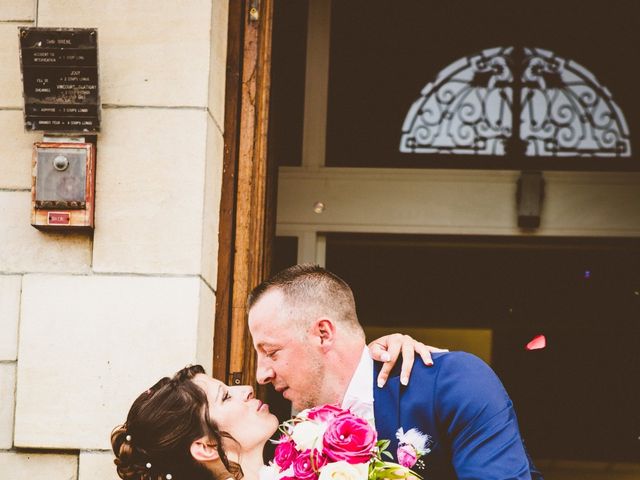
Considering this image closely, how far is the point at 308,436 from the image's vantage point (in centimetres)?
288

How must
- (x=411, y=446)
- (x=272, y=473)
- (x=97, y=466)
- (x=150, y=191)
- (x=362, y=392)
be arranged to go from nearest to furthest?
(x=272, y=473) → (x=411, y=446) → (x=362, y=392) → (x=97, y=466) → (x=150, y=191)

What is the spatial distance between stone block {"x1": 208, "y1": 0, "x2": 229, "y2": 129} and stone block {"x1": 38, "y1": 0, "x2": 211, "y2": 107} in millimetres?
57

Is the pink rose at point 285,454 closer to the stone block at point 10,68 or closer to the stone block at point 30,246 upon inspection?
the stone block at point 30,246

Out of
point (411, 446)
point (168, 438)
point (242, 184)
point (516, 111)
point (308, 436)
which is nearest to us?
point (308, 436)

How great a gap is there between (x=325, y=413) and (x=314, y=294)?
0.68m

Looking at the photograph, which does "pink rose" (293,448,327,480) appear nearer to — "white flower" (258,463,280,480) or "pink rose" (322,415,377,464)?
"pink rose" (322,415,377,464)

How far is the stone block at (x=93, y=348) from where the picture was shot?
13.5ft

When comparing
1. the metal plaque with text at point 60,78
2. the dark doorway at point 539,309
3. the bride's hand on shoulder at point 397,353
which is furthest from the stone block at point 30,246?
the dark doorway at point 539,309

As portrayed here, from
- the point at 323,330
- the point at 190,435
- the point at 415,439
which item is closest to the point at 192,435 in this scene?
the point at 190,435

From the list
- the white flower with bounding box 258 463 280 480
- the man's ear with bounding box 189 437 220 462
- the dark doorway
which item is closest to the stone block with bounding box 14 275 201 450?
the man's ear with bounding box 189 437 220 462

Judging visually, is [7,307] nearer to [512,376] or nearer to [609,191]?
[609,191]

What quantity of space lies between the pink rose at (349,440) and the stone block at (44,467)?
63.9 inches

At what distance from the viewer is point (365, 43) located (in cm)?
679

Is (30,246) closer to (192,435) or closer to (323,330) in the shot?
(192,435)
